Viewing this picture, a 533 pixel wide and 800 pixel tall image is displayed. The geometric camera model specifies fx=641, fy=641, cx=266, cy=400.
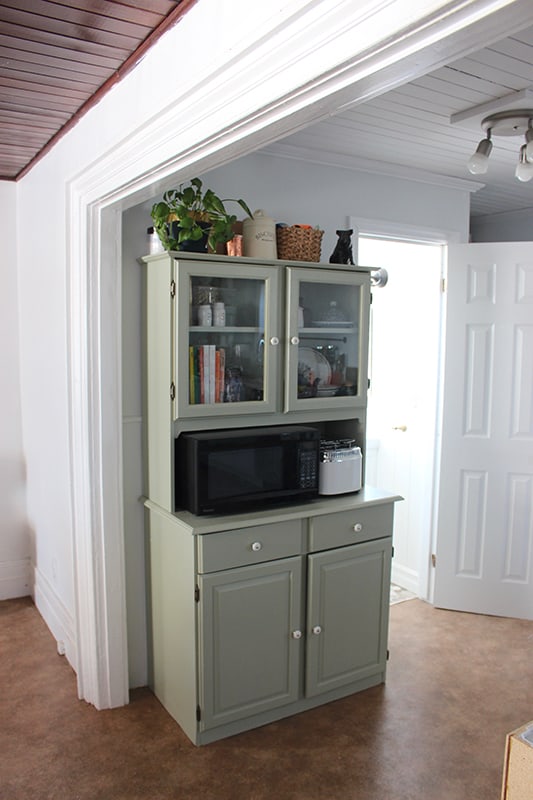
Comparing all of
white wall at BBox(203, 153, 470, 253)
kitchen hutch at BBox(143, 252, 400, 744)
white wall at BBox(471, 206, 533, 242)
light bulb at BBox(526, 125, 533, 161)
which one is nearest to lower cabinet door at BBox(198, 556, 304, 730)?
kitchen hutch at BBox(143, 252, 400, 744)

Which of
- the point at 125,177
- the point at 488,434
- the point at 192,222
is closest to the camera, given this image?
the point at 125,177

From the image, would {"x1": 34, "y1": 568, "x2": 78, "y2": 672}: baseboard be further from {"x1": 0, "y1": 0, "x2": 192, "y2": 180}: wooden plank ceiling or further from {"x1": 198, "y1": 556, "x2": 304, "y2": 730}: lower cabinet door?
{"x1": 0, "y1": 0, "x2": 192, "y2": 180}: wooden plank ceiling

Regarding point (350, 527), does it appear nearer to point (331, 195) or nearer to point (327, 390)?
point (327, 390)

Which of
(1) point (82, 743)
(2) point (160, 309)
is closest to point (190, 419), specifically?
(2) point (160, 309)

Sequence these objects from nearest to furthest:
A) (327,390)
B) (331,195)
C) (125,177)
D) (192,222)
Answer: (125,177) < (192,222) < (327,390) < (331,195)

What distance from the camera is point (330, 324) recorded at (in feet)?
8.96

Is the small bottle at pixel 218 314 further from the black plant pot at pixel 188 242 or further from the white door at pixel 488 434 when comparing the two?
the white door at pixel 488 434

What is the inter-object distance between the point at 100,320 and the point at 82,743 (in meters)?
1.60

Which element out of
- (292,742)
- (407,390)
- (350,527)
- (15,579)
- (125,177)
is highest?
(125,177)

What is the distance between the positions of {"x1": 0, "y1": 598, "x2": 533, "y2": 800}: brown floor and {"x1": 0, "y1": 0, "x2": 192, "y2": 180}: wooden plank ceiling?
229 centimetres

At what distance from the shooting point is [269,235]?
2.61 m

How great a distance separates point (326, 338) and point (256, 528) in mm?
857

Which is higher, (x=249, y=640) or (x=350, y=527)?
(x=350, y=527)

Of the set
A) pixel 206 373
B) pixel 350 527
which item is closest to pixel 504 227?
pixel 350 527
